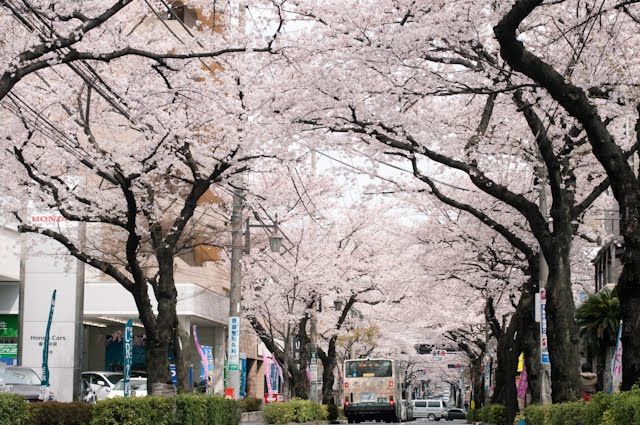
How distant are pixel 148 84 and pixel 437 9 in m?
7.58

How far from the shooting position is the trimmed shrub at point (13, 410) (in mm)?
12703

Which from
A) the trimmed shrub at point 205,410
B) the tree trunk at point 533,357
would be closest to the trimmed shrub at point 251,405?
the trimmed shrub at point 205,410

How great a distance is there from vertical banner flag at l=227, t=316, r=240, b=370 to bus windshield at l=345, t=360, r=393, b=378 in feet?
67.0

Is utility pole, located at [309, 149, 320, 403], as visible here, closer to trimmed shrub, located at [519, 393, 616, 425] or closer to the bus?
the bus

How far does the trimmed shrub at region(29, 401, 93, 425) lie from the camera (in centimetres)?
1500

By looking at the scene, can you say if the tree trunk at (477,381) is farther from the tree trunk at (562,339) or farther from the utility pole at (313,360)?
the tree trunk at (562,339)

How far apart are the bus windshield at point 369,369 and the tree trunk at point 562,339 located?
27.8 metres

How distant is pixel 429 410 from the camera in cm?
7331

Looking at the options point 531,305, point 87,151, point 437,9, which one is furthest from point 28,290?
point 437,9

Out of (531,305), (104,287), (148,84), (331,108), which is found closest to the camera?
(331,108)

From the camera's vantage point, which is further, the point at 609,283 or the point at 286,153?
the point at 609,283

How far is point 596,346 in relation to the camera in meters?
36.5

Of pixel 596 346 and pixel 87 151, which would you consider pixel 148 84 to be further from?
pixel 596 346

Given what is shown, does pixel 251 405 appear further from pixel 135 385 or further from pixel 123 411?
pixel 123 411
